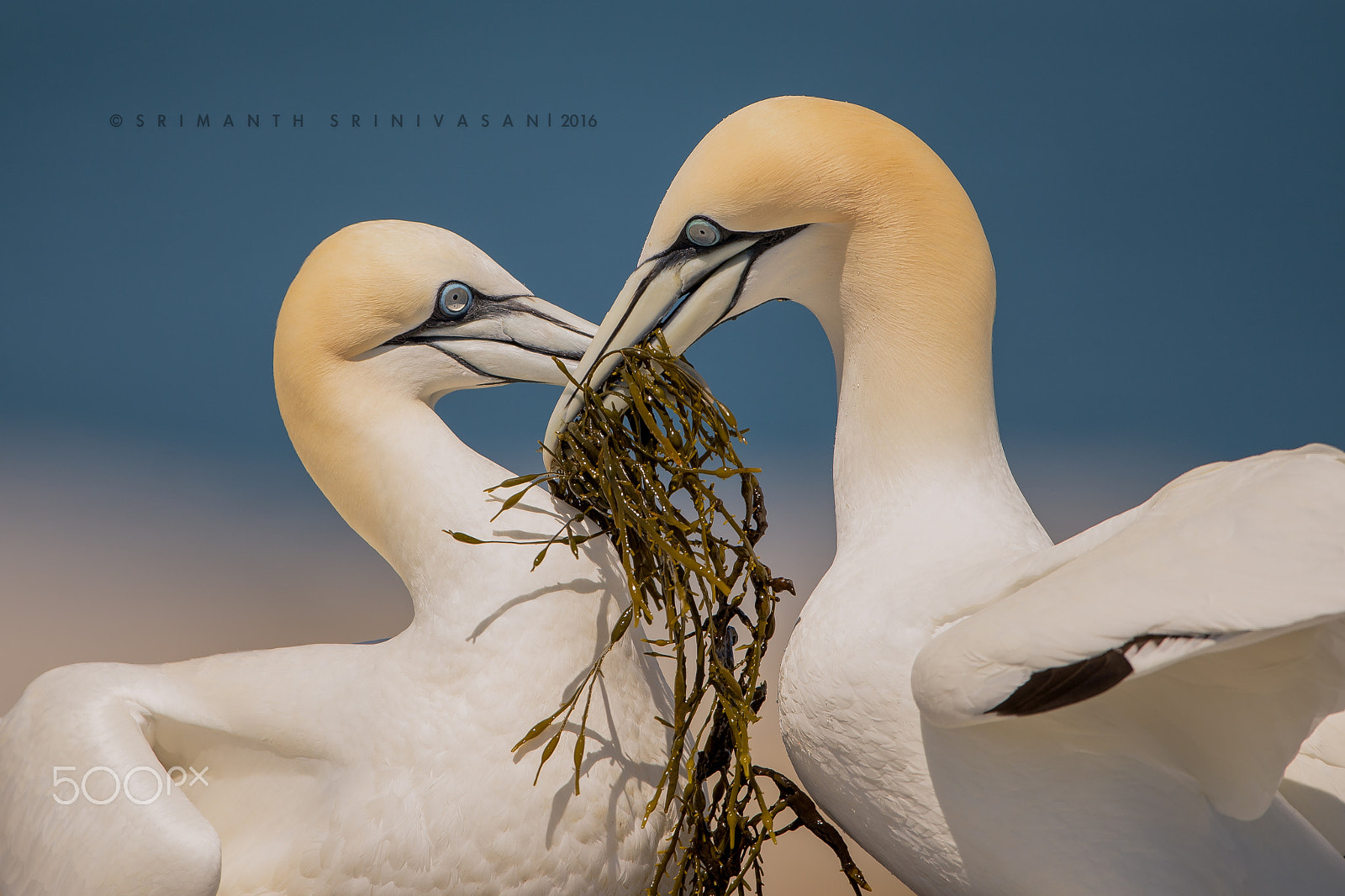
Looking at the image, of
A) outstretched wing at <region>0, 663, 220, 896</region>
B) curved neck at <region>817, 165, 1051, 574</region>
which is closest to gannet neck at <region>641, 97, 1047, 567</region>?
curved neck at <region>817, 165, 1051, 574</region>

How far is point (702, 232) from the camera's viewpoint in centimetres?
171

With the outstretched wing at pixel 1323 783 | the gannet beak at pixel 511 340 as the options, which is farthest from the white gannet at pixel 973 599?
the outstretched wing at pixel 1323 783

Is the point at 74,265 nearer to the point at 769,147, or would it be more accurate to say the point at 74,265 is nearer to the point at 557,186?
the point at 557,186

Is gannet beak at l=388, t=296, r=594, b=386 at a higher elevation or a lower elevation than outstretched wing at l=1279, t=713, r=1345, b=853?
higher

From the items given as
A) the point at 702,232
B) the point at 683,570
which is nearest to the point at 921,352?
the point at 702,232

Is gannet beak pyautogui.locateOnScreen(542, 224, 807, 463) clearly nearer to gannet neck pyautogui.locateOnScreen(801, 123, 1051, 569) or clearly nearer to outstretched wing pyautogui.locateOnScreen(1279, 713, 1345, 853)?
gannet neck pyautogui.locateOnScreen(801, 123, 1051, 569)

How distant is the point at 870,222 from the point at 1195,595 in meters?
0.82

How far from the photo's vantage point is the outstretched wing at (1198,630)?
3.42 ft

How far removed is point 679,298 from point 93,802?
1227 millimetres

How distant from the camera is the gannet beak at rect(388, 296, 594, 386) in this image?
2004 mm

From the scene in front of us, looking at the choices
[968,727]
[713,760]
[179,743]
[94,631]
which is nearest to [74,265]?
[94,631]

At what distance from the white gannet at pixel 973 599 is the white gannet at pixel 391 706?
304 millimetres

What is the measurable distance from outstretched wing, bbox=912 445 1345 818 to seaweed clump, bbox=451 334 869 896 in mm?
433

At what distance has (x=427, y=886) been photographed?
1.69 meters
